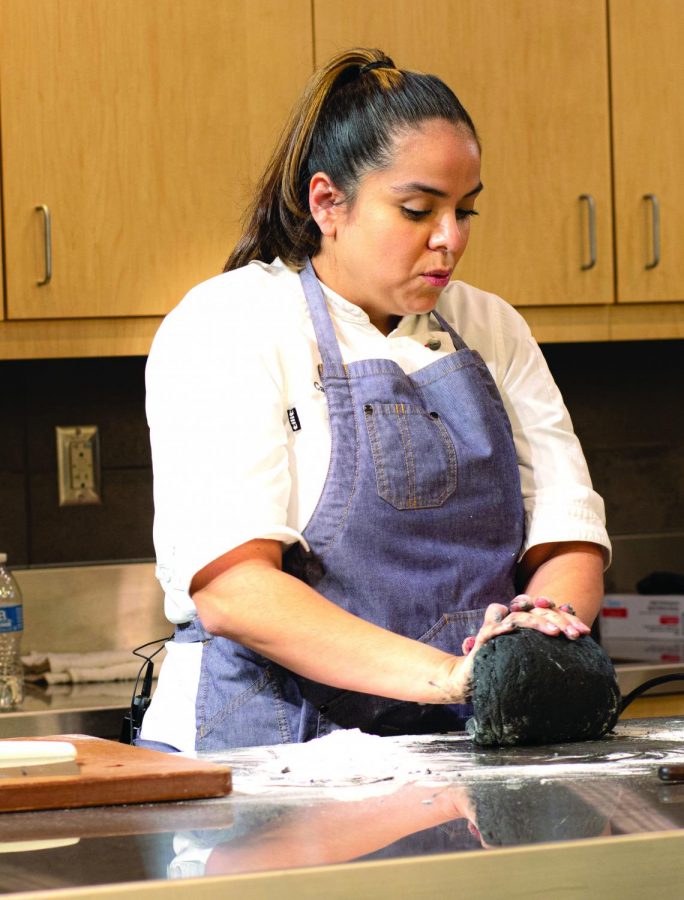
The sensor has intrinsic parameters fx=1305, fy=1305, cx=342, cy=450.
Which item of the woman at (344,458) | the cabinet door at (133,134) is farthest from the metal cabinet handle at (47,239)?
the woman at (344,458)

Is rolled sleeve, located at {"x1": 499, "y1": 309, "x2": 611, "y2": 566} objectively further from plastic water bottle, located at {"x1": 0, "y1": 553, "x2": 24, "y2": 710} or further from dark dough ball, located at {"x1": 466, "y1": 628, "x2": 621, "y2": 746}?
plastic water bottle, located at {"x1": 0, "y1": 553, "x2": 24, "y2": 710}

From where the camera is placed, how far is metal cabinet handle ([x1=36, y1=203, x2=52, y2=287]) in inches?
79.2

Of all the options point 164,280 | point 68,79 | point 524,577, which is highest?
point 68,79

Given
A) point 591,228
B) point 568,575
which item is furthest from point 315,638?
point 591,228

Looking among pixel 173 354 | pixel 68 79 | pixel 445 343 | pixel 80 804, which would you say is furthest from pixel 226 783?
pixel 68 79

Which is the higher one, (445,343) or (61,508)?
(445,343)

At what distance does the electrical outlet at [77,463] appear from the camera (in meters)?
2.34

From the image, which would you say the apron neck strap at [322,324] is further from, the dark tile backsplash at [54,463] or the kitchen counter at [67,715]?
the dark tile backsplash at [54,463]

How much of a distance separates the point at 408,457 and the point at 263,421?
15 cm

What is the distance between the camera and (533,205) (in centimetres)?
219

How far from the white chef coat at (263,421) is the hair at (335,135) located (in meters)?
0.05

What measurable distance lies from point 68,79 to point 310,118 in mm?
801

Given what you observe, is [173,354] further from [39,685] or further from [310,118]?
[39,685]

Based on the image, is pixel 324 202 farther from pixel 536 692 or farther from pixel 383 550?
pixel 536 692
